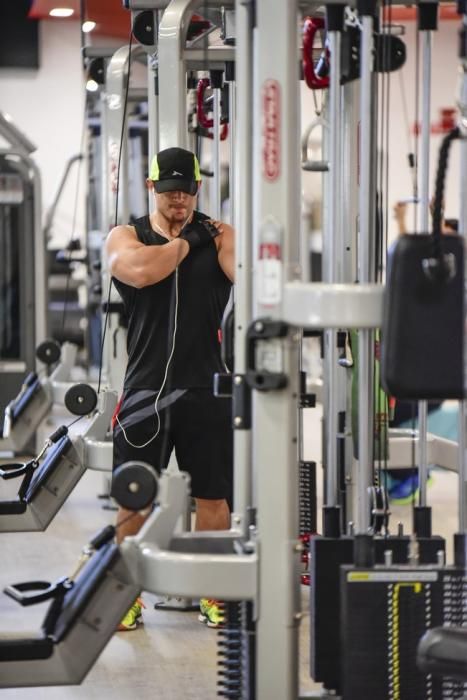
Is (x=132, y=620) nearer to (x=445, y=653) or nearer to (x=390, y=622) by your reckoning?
(x=390, y=622)

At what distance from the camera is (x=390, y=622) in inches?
109

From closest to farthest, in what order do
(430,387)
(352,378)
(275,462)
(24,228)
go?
(430,387) → (275,462) → (352,378) → (24,228)

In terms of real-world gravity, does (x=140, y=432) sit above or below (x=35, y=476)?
above

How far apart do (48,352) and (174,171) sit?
386cm

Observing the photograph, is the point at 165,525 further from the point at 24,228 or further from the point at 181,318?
the point at 24,228

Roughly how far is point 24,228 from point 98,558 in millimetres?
5017

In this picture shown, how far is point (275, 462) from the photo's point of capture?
109 inches

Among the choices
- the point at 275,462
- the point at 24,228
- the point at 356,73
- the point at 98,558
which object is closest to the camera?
the point at 275,462

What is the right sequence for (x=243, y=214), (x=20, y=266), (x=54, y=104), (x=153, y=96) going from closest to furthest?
(x=243, y=214) → (x=153, y=96) → (x=20, y=266) → (x=54, y=104)

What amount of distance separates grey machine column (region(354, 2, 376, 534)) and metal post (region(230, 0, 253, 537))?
0.27 meters

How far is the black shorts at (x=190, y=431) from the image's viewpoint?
13.1 feet

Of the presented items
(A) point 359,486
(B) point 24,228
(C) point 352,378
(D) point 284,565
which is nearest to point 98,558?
(D) point 284,565

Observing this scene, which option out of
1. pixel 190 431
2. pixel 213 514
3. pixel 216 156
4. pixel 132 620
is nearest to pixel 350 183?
pixel 216 156

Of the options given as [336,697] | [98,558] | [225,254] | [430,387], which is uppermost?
[225,254]
